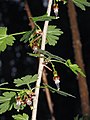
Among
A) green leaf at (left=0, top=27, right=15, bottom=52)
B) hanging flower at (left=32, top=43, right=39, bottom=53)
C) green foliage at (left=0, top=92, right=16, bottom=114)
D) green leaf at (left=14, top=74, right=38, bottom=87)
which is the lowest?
green foliage at (left=0, top=92, right=16, bottom=114)

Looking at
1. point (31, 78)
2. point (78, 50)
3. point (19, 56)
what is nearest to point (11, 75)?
point (19, 56)

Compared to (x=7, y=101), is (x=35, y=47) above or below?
above

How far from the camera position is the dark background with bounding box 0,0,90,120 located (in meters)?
2.12

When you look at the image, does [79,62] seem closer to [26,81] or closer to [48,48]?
[48,48]

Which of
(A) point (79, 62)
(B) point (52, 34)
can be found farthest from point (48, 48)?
(B) point (52, 34)

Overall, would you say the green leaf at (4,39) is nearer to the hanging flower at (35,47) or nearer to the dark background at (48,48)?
the hanging flower at (35,47)

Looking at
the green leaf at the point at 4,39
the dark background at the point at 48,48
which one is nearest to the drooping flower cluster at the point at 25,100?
the green leaf at the point at 4,39

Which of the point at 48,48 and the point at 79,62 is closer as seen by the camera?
the point at 79,62

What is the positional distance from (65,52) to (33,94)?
1.47m

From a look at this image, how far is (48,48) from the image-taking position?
81.0 inches

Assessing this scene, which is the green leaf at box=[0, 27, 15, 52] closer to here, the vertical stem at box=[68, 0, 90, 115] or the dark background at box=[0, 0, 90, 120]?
the vertical stem at box=[68, 0, 90, 115]

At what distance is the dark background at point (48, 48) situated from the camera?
6.94 feet

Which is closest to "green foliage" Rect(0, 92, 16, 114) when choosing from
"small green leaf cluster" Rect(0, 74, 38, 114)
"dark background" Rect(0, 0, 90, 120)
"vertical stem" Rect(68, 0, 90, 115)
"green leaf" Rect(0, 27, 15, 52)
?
"small green leaf cluster" Rect(0, 74, 38, 114)

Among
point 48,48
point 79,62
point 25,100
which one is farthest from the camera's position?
point 48,48
